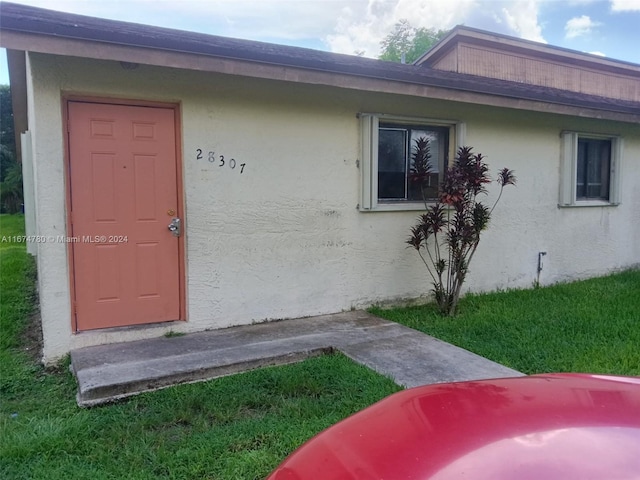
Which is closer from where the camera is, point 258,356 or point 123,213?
point 258,356

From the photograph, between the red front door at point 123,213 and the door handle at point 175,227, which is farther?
the door handle at point 175,227

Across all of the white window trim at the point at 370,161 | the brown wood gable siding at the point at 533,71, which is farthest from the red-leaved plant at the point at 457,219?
the brown wood gable siding at the point at 533,71

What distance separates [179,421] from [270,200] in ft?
8.94

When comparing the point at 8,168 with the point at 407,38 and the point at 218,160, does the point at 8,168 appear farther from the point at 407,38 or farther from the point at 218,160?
the point at 407,38

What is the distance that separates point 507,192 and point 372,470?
6375 millimetres

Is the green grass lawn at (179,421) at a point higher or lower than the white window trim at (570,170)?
lower

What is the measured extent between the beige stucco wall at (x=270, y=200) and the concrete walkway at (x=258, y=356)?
13.4 inches

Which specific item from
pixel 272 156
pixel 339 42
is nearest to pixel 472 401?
pixel 272 156

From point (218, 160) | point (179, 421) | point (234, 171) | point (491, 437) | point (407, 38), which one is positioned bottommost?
point (179, 421)

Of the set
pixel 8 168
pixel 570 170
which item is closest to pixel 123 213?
pixel 570 170

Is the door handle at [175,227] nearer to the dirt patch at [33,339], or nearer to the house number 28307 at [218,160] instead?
the house number 28307 at [218,160]

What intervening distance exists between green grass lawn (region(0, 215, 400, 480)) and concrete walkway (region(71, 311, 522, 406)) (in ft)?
0.45

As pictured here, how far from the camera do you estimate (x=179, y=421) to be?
Answer: 3.21 metres

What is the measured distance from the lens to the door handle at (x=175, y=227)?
482 centimetres
